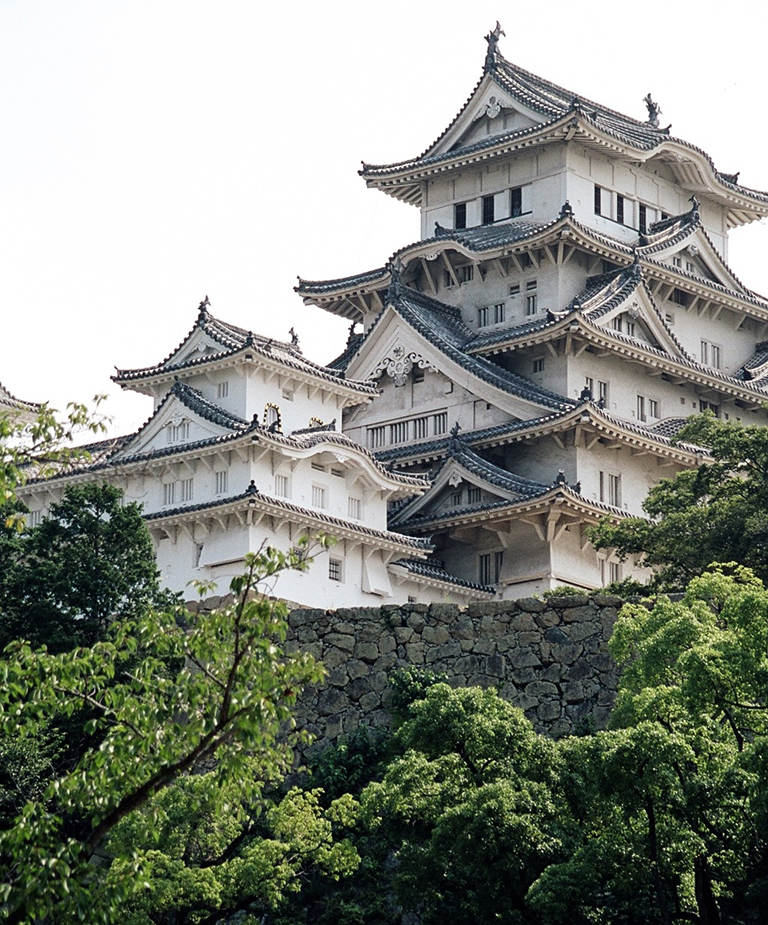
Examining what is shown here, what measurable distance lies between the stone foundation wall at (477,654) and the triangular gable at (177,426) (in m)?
13.6

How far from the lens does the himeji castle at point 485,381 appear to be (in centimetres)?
4644

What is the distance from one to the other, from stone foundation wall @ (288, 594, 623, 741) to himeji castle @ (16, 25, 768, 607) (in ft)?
37.3

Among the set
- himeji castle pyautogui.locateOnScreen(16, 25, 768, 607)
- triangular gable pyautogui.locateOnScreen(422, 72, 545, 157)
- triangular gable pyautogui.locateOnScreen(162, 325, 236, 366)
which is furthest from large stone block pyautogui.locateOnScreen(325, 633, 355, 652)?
triangular gable pyautogui.locateOnScreen(422, 72, 545, 157)

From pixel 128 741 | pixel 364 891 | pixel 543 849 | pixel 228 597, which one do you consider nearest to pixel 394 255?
pixel 228 597

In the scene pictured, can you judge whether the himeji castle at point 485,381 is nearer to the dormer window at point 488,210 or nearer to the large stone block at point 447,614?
the dormer window at point 488,210

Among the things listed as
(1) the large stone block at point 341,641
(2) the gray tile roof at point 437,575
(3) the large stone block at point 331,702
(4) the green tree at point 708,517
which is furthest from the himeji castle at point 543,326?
(3) the large stone block at point 331,702

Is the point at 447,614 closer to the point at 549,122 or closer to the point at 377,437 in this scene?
the point at 377,437

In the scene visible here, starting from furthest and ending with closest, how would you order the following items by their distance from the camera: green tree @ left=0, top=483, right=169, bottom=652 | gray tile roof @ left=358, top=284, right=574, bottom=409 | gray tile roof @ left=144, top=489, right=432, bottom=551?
gray tile roof @ left=358, top=284, right=574, bottom=409, gray tile roof @ left=144, top=489, right=432, bottom=551, green tree @ left=0, top=483, right=169, bottom=652

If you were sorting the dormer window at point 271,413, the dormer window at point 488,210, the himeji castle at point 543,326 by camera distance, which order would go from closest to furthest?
the dormer window at point 271,413, the himeji castle at point 543,326, the dormer window at point 488,210

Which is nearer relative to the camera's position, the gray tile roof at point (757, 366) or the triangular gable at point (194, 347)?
the triangular gable at point (194, 347)

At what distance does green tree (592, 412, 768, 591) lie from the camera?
38.8m

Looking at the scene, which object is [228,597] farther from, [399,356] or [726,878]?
[399,356]

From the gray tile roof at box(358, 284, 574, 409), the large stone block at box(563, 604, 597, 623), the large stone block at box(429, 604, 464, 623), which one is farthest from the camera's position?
the gray tile roof at box(358, 284, 574, 409)

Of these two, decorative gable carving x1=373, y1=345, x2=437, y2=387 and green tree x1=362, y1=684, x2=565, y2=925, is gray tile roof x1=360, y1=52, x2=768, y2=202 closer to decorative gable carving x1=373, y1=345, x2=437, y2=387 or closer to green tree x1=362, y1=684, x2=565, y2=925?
decorative gable carving x1=373, y1=345, x2=437, y2=387
